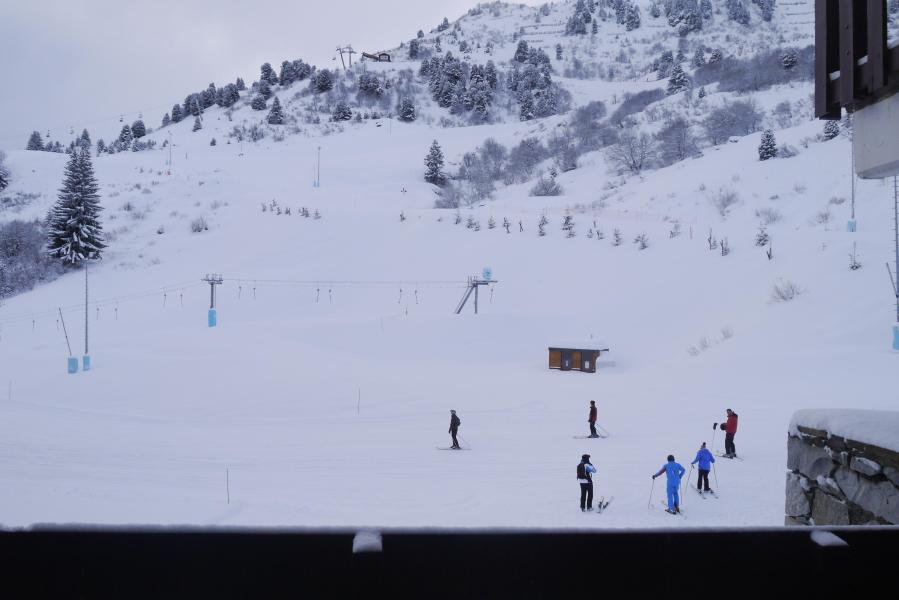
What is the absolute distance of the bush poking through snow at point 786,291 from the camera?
83.5 ft

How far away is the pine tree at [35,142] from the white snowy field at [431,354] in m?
51.8

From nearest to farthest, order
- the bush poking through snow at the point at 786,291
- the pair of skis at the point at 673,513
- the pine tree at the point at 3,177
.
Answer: the pair of skis at the point at 673,513 < the bush poking through snow at the point at 786,291 < the pine tree at the point at 3,177

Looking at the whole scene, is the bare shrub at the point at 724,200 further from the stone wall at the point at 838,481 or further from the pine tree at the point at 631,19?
the pine tree at the point at 631,19

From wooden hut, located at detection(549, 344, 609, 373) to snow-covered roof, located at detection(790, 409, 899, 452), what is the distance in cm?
1846

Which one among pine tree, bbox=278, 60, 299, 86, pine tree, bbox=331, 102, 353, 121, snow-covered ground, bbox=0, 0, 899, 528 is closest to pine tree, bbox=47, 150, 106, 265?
snow-covered ground, bbox=0, 0, 899, 528

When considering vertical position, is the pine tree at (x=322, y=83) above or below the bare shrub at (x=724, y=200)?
above

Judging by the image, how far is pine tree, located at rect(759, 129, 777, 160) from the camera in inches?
1674

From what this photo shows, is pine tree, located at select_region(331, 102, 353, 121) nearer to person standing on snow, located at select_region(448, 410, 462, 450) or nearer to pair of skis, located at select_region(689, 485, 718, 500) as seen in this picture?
person standing on snow, located at select_region(448, 410, 462, 450)

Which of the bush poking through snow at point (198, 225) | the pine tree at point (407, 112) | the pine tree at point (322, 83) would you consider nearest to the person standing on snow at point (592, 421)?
the bush poking through snow at point (198, 225)

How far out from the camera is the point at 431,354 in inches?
1062

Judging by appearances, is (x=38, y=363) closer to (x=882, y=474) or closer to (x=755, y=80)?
(x=882, y=474)

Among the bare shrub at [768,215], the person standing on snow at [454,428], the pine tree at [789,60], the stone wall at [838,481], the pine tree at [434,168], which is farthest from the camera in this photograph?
the pine tree at [789,60]

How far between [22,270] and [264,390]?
3242cm

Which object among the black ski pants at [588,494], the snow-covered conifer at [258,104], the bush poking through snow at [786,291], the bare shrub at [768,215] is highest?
the snow-covered conifer at [258,104]
